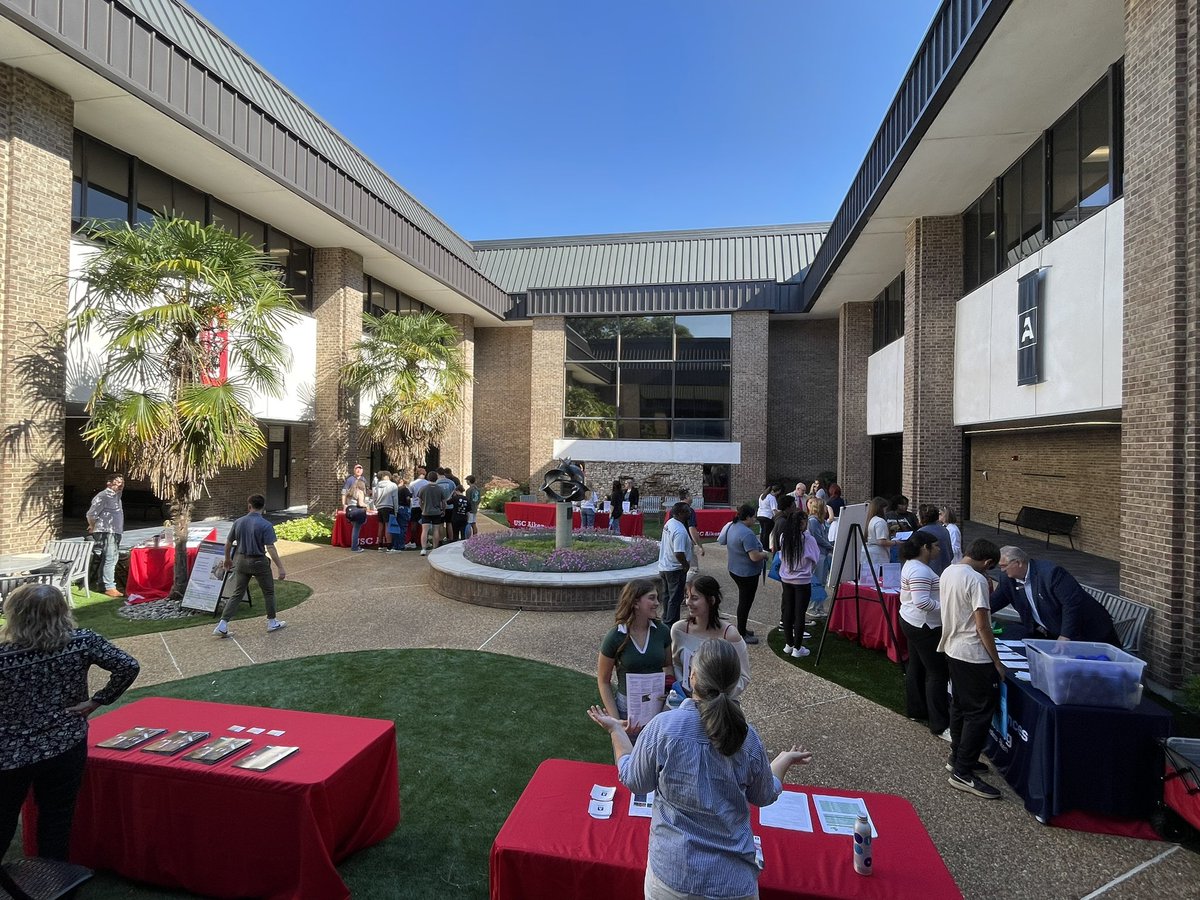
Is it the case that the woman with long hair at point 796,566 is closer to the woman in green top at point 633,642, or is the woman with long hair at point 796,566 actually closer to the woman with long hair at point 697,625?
the woman with long hair at point 697,625

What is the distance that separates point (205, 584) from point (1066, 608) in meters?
9.47

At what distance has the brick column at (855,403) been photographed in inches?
810

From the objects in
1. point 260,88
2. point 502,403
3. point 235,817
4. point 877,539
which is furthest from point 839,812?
point 502,403

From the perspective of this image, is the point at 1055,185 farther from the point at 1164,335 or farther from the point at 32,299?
the point at 32,299

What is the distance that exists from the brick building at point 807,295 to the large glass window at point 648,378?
0.29 feet

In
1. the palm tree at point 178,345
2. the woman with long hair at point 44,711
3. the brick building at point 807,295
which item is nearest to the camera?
the woman with long hair at point 44,711

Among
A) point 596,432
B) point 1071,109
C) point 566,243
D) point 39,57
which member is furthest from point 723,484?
point 39,57

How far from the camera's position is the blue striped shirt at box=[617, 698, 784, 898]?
2012 mm

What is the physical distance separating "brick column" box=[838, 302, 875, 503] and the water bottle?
759 inches

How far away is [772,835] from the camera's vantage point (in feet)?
8.88

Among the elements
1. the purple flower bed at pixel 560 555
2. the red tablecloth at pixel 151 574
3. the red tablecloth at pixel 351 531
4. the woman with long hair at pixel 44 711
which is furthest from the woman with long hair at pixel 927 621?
the red tablecloth at pixel 351 531

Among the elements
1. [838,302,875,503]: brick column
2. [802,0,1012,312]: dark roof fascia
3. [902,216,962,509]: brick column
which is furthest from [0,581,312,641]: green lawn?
[838,302,875,503]: brick column

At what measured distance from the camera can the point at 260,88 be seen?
15219mm

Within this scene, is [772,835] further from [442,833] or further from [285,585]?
[285,585]
